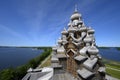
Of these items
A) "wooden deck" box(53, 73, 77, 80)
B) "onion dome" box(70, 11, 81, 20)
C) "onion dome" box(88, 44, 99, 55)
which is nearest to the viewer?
"onion dome" box(88, 44, 99, 55)

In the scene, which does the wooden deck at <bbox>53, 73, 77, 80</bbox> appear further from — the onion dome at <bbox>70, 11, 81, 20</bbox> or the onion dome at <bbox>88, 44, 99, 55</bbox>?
the onion dome at <bbox>70, 11, 81, 20</bbox>

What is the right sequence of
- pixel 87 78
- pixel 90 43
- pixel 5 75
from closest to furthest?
1. pixel 87 78
2. pixel 90 43
3. pixel 5 75

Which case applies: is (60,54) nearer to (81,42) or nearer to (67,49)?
(67,49)

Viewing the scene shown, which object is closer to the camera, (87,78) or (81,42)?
(87,78)

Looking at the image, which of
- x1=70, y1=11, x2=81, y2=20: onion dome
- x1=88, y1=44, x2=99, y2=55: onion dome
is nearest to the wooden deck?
x1=88, y1=44, x2=99, y2=55: onion dome

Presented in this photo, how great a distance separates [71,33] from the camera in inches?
422

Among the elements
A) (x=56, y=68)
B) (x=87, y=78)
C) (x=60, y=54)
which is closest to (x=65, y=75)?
(x=56, y=68)

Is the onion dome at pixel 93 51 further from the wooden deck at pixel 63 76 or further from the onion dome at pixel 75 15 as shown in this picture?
the onion dome at pixel 75 15

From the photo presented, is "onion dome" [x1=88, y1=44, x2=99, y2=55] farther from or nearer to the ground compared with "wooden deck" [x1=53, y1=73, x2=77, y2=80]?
farther from the ground

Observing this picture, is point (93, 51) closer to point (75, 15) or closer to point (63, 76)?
point (63, 76)

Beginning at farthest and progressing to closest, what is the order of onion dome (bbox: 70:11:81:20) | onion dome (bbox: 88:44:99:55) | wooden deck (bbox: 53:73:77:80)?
onion dome (bbox: 70:11:81:20), wooden deck (bbox: 53:73:77:80), onion dome (bbox: 88:44:99:55)

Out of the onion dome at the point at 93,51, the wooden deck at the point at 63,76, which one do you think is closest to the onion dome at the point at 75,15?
the onion dome at the point at 93,51

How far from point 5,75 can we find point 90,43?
21.6m

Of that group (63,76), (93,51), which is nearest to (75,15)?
(93,51)
